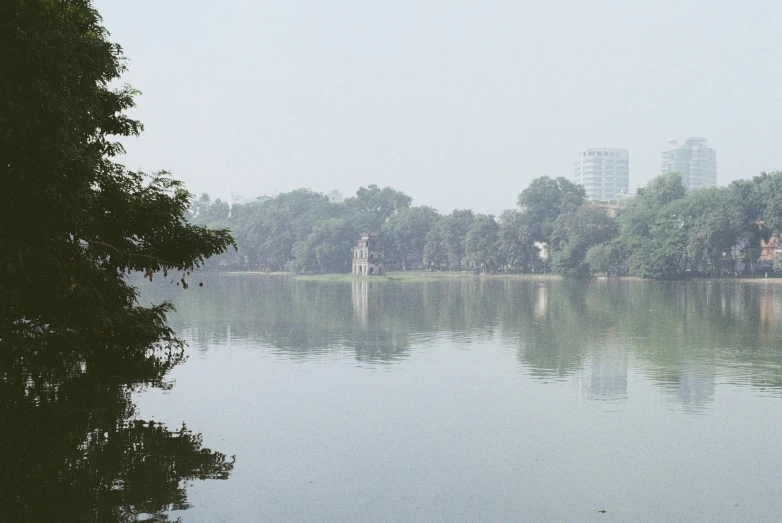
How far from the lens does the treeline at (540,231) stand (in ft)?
295

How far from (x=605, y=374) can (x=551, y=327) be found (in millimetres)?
13612

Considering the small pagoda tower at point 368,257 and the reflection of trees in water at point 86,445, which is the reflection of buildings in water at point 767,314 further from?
the small pagoda tower at point 368,257

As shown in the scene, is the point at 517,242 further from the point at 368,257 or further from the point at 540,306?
the point at 540,306

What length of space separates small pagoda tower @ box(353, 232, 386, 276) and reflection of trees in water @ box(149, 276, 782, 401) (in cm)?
6042

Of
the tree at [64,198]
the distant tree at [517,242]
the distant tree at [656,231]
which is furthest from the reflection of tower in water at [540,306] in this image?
the distant tree at [517,242]

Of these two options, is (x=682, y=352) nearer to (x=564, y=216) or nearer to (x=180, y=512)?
(x=180, y=512)

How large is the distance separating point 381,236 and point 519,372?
10810 centimetres

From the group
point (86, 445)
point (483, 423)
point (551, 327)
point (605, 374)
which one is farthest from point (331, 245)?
point (86, 445)

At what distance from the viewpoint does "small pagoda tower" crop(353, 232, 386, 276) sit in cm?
11944

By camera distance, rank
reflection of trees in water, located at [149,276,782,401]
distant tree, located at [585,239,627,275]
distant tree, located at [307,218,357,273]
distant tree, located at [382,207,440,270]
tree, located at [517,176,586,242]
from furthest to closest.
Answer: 1. distant tree, located at [382,207,440,270]
2. distant tree, located at [307,218,357,273]
3. tree, located at [517,176,586,242]
4. distant tree, located at [585,239,627,275]
5. reflection of trees in water, located at [149,276,782,401]

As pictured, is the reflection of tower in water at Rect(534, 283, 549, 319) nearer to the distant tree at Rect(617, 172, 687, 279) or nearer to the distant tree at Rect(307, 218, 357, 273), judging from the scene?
the distant tree at Rect(617, 172, 687, 279)

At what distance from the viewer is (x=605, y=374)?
21750 millimetres

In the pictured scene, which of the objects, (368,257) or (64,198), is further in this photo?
(368,257)

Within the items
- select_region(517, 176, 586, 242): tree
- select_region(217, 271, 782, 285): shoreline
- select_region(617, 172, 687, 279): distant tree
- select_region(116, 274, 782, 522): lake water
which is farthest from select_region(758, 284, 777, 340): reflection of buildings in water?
select_region(517, 176, 586, 242): tree
